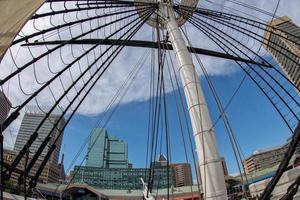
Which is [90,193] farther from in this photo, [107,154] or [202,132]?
[107,154]

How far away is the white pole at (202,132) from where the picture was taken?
581cm

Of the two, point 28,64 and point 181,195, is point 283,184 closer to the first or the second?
point 28,64

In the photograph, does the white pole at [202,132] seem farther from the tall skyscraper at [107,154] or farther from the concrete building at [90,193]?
the tall skyscraper at [107,154]

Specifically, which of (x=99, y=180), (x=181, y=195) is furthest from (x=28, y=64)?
(x=99, y=180)

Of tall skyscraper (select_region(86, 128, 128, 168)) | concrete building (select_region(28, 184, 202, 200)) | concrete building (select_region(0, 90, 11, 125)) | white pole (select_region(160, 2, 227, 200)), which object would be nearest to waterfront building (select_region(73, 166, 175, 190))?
concrete building (select_region(28, 184, 202, 200))

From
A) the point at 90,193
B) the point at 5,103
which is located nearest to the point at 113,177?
the point at 90,193

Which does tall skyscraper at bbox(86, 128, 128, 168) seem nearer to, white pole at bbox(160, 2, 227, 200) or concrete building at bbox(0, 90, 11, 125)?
concrete building at bbox(0, 90, 11, 125)

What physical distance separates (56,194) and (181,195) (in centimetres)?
2677

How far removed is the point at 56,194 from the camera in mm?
48094

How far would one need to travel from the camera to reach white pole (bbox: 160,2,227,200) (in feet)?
19.0

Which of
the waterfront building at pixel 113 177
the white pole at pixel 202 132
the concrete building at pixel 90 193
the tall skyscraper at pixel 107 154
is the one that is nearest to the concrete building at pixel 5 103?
the white pole at pixel 202 132

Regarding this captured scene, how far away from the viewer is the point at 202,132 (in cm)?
649

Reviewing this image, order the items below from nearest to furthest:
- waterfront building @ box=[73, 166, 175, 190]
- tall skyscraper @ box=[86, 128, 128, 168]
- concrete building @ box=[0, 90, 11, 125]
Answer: concrete building @ box=[0, 90, 11, 125]
waterfront building @ box=[73, 166, 175, 190]
tall skyscraper @ box=[86, 128, 128, 168]

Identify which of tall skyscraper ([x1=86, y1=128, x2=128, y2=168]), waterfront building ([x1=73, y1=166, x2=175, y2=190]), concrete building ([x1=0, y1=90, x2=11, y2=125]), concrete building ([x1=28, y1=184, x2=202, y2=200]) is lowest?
concrete building ([x1=0, y1=90, x2=11, y2=125])
